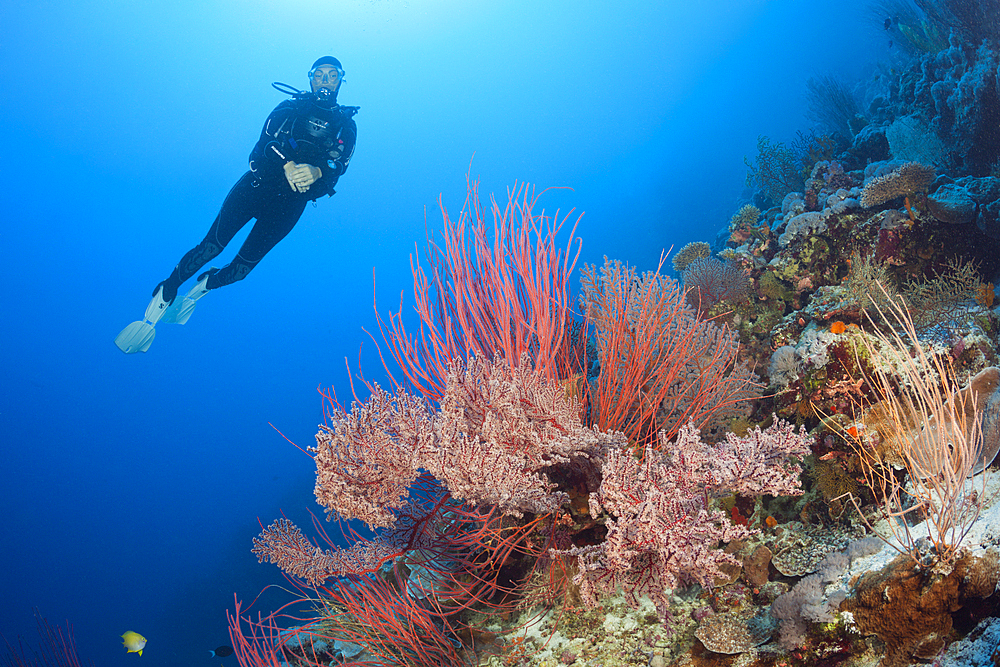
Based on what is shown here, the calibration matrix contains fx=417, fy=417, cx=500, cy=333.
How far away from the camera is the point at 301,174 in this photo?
7.70 meters

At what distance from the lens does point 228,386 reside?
1202 inches

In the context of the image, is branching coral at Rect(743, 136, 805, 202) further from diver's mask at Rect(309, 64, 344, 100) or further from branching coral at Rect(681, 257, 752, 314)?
diver's mask at Rect(309, 64, 344, 100)

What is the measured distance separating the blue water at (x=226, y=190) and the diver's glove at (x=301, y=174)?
35.2 ft

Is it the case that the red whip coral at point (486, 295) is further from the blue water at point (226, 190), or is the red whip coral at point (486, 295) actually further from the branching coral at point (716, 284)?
the blue water at point (226, 190)

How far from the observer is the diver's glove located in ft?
25.1

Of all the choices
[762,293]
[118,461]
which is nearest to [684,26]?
[762,293]

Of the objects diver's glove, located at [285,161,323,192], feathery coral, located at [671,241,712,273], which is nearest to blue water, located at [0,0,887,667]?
diver's glove, located at [285,161,323,192]

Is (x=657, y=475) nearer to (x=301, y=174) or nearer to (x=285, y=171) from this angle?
(x=301, y=174)

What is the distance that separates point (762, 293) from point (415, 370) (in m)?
4.40

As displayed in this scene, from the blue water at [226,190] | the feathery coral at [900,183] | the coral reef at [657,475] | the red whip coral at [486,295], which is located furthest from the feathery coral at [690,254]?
the blue water at [226,190]

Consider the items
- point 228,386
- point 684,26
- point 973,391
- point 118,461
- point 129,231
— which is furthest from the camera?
point 684,26

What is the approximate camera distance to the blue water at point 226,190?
20.4 m

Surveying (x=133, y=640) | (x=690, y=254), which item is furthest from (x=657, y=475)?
(x=133, y=640)

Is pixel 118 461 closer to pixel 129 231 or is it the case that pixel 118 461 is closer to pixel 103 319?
pixel 103 319
